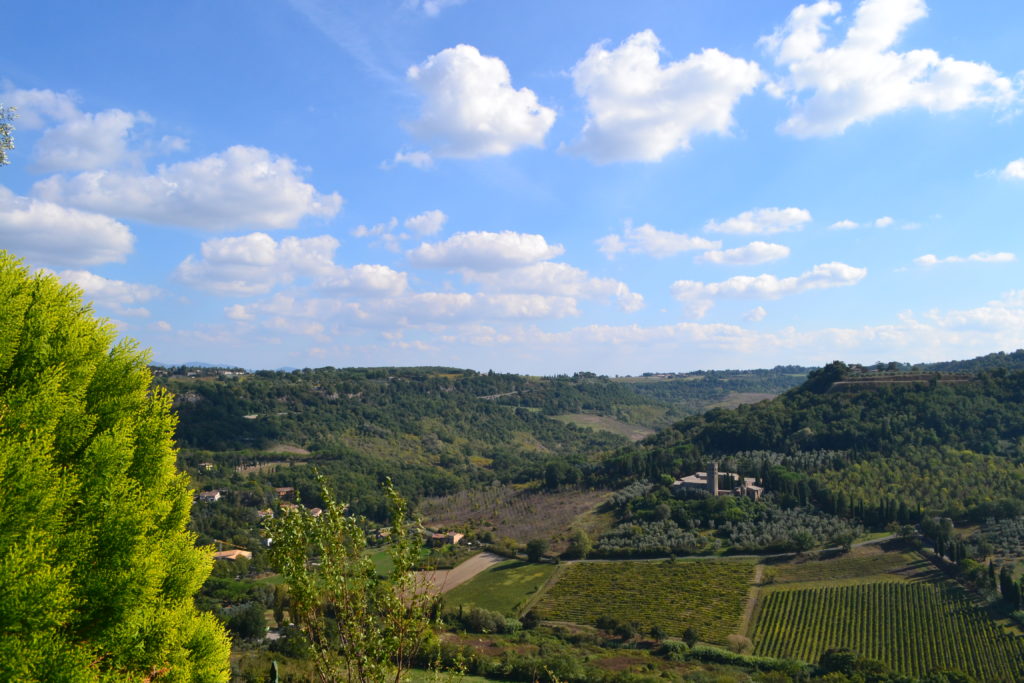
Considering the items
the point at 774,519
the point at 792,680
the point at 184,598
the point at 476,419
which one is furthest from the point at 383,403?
the point at 184,598

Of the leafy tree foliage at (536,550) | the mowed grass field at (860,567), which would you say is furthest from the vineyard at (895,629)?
the leafy tree foliage at (536,550)

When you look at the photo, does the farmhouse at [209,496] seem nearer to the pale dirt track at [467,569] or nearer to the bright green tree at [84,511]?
the pale dirt track at [467,569]

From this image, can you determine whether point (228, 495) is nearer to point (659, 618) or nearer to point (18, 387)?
point (659, 618)

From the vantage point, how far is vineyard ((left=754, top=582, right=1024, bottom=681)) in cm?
4206

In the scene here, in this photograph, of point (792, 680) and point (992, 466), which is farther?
point (992, 466)

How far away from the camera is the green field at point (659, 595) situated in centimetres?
5216

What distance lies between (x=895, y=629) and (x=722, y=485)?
38847mm

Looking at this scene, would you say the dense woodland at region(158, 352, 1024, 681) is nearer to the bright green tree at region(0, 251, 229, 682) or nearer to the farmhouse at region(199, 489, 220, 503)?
the farmhouse at region(199, 489, 220, 503)

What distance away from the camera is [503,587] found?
212 feet

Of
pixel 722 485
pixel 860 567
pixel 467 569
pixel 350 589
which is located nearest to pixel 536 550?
pixel 467 569

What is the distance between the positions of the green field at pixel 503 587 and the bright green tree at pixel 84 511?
2029 inches

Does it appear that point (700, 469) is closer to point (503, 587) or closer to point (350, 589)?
point (503, 587)

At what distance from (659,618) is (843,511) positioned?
3386 cm

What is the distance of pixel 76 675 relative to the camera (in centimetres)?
743
